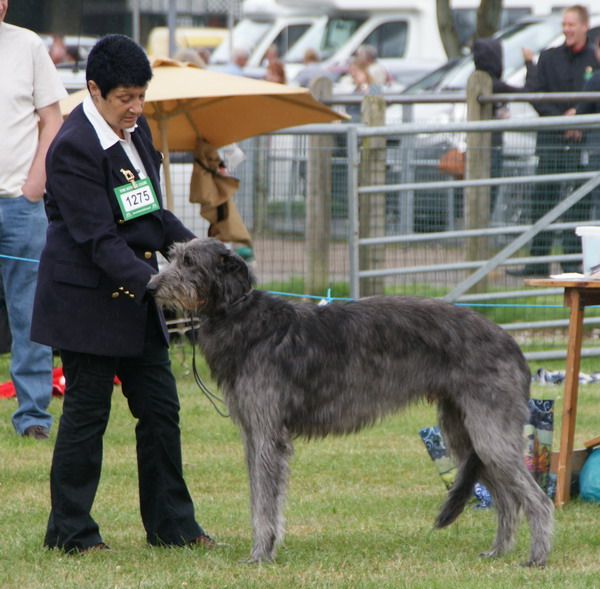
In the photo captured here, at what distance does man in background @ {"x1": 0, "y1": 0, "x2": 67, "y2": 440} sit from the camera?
703 centimetres

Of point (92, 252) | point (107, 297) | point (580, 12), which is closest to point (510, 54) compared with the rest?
point (580, 12)

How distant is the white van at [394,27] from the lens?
25.0 metres

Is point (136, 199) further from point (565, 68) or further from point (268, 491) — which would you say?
point (565, 68)

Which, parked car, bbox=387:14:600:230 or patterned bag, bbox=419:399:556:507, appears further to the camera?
parked car, bbox=387:14:600:230

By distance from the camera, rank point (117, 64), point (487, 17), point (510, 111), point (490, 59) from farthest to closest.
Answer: point (487, 17) < point (510, 111) < point (490, 59) < point (117, 64)

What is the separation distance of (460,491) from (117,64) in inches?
96.4

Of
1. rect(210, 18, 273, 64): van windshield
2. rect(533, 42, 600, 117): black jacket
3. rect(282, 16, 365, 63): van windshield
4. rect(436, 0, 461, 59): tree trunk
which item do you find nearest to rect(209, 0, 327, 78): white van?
rect(210, 18, 273, 64): van windshield

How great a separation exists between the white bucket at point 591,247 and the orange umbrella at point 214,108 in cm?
337

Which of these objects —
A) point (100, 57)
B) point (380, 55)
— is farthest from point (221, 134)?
point (380, 55)

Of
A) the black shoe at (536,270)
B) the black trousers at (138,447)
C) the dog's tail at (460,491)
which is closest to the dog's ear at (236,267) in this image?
the black trousers at (138,447)

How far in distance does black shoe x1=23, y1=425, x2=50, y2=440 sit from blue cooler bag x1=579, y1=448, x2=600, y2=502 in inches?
135

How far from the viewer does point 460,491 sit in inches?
209

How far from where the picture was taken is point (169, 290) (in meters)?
4.83

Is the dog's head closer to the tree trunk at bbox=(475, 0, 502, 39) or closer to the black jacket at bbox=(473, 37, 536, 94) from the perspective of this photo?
the black jacket at bbox=(473, 37, 536, 94)
